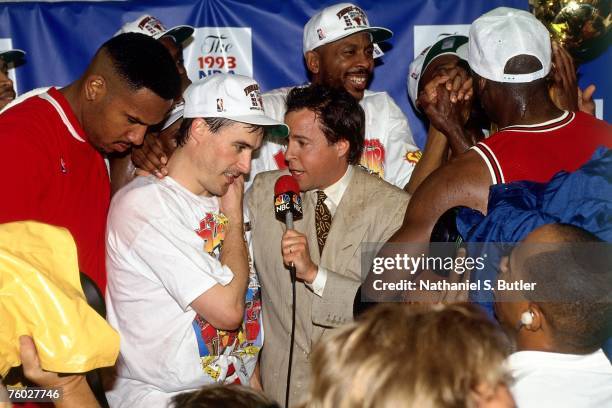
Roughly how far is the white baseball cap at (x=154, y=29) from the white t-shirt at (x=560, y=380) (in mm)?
3275

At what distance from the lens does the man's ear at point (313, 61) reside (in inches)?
200

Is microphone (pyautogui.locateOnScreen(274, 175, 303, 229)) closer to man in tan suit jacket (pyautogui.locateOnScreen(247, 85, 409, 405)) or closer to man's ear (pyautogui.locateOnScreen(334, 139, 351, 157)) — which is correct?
man in tan suit jacket (pyautogui.locateOnScreen(247, 85, 409, 405))

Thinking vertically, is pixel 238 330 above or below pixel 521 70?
below

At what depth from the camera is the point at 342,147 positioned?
3.91 m

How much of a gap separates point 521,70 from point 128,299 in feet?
5.64

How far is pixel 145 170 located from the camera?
11.6 feet

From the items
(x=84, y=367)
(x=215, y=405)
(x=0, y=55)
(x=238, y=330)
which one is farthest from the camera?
(x=0, y=55)

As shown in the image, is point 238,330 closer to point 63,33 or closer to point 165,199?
point 165,199

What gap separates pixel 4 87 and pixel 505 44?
2.75 m

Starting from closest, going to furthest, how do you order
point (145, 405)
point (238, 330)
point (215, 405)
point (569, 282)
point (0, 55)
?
point (215, 405)
point (569, 282)
point (145, 405)
point (238, 330)
point (0, 55)

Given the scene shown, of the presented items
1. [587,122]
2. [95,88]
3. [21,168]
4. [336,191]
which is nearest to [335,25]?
[336,191]

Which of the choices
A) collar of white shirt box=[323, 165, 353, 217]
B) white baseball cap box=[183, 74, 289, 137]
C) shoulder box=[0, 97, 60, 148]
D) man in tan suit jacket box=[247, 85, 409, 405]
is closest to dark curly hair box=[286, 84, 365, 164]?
man in tan suit jacket box=[247, 85, 409, 405]

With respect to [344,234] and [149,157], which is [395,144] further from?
[149,157]

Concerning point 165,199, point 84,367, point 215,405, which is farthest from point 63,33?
point 215,405
